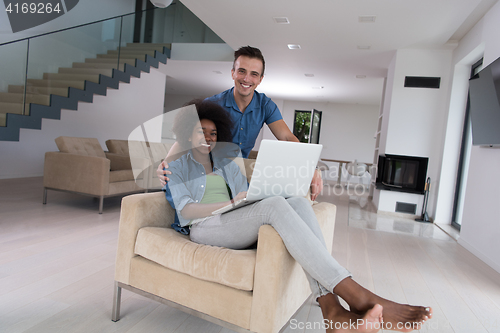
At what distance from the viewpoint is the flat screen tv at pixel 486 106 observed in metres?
2.98

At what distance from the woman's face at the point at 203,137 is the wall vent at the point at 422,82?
4647 mm

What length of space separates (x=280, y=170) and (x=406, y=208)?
188 inches

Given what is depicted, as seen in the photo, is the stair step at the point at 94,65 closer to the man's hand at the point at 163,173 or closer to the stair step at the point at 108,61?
the stair step at the point at 108,61

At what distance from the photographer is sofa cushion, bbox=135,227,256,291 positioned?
1.28 metres

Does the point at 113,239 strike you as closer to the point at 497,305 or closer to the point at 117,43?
the point at 497,305

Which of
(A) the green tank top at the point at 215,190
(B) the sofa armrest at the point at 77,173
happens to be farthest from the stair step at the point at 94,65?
(A) the green tank top at the point at 215,190

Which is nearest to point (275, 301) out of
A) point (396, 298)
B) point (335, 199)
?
point (396, 298)

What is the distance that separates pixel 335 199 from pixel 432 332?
4.95 metres

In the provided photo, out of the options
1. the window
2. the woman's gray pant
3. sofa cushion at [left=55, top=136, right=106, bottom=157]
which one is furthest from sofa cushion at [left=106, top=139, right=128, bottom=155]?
the window

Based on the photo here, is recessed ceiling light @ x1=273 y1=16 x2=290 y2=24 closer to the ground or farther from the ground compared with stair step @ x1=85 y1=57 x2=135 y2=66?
farther from the ground

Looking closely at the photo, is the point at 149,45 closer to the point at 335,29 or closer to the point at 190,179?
the point at 335,29

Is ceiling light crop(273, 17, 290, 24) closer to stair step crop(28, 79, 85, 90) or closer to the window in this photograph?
stair step crop(28, 79, 85, 90)

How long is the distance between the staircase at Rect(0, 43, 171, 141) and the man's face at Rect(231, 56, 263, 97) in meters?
3.49

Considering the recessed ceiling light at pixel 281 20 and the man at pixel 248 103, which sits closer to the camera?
the man at pixel 248 103
